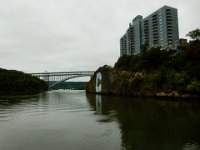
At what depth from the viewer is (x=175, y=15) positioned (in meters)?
118

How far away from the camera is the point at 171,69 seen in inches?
2611

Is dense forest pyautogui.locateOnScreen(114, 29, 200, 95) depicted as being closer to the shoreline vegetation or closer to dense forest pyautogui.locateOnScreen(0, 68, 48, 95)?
the shoreline vegetation

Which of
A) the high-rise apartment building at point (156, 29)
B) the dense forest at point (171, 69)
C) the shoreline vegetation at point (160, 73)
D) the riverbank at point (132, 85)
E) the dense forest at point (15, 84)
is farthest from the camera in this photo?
the high-rise apartment building at point (156, 29)

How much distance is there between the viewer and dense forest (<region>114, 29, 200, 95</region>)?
58594mm

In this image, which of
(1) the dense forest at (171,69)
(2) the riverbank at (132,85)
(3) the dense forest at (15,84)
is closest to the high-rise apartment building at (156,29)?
(2) the riverbank at (132,85)

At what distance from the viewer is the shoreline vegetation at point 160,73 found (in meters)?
59.1

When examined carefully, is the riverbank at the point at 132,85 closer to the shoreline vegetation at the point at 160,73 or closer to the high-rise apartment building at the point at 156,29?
the shoreline vegetation at the point at 160,73

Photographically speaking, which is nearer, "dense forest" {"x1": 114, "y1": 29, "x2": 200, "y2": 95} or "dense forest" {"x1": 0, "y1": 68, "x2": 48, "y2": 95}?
"dense forest" {"x1": 114, "y1": 29, "x2": 200, "y2": 95}

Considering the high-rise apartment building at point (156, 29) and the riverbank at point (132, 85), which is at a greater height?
the high-rise apartment building at point (156, 29)

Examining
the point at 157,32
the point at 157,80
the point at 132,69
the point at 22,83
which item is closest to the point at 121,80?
the point at 132,69

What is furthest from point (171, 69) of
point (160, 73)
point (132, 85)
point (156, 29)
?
point (156, 29)

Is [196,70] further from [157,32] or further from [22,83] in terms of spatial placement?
[22,83]

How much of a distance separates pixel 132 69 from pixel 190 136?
64.9 metres

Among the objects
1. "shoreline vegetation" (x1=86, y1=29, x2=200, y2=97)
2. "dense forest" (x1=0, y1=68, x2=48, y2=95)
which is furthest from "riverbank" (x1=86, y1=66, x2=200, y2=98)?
"dense forest" (x1=0, y1=68, x2=48, y2=95)
